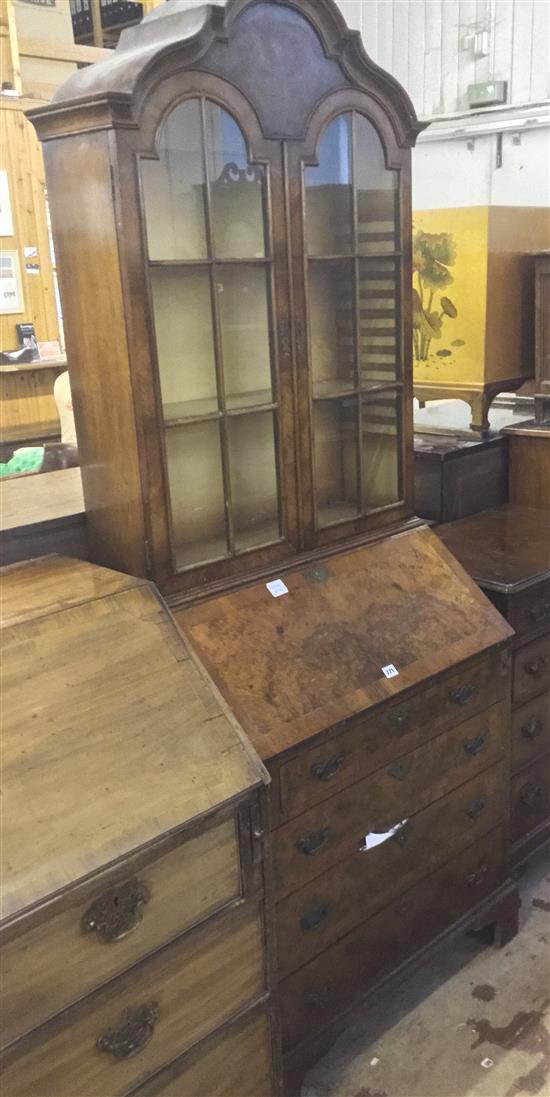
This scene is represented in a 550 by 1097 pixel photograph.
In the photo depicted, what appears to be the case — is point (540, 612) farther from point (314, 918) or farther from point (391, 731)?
point (314, 918)

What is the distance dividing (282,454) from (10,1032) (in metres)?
1.10

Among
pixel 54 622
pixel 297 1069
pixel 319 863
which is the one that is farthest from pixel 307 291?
pixel 297 1069

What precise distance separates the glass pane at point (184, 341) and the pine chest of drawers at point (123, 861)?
1.20ft

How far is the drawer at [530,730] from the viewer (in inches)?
90.7

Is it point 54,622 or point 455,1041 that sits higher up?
point 54,622

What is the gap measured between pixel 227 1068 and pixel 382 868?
1.69 feet

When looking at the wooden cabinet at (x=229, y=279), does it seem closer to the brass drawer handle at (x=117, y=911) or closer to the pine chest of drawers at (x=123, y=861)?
the pine chest of drawers at (x=123, y=861)

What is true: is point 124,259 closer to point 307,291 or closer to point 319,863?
point 307,291

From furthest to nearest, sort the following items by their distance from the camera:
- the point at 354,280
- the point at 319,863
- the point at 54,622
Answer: the point at 354,280
the point at 319,863
the point at 54,622

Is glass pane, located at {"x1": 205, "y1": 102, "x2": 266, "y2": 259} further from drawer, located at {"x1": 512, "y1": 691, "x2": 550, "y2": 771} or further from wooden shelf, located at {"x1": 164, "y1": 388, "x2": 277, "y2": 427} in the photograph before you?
drawer, located at {"x1": 512, "y1": 691, "x2": 550, "y2": 771}

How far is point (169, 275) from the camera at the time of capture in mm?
1599

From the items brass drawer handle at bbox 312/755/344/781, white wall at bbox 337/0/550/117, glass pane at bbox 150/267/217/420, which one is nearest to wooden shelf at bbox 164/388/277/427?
glass pane at bbox 150/267/217/420

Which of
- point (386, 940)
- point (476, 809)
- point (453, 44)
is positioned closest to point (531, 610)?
point (476, 809)

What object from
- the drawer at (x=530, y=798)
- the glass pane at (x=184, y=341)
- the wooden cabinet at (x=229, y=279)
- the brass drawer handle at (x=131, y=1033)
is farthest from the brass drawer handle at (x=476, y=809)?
the glass pane at (x=184, y=341)
